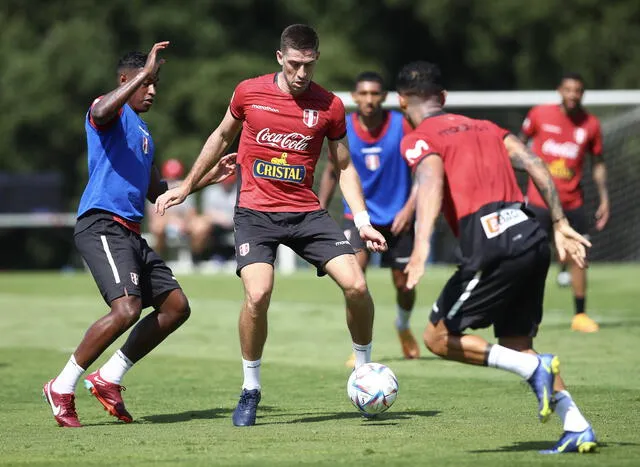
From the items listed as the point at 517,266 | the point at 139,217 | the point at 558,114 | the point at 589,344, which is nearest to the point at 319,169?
the point at 558,114

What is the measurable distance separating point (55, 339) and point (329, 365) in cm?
407

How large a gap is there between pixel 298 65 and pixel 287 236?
3.74ft

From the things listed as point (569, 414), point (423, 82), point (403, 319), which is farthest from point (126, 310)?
point (403, 319)

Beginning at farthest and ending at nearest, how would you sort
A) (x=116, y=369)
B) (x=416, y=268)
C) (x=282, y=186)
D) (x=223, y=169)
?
(x=223, y=169)
(x=116, y=369)
(x=282, y=186)
(x=416, y=268)

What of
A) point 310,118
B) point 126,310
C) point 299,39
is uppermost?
point 299,39

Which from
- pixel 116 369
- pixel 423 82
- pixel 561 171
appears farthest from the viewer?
pixel 561 171

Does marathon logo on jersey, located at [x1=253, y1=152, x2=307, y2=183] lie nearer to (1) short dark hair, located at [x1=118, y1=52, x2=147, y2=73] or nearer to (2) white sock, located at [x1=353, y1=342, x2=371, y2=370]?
(1) short dark hair, located at [x1=118, y1=52, x2=147, y2=73]

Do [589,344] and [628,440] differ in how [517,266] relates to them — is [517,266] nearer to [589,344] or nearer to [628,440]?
[628,440]

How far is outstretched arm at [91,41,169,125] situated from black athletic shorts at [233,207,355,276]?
43.1 inches

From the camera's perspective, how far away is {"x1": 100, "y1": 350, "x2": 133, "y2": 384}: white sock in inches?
353

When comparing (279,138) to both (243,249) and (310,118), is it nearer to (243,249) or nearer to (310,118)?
(310,118)

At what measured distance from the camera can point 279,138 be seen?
8836mm

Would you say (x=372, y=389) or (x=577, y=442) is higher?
(x=577, y=442)

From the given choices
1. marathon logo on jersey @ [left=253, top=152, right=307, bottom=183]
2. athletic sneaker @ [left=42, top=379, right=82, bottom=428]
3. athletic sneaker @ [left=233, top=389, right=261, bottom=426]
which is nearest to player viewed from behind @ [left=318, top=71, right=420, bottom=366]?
marathon logo on jersey @ [left=253, top=152, right=307, bottom=183]
